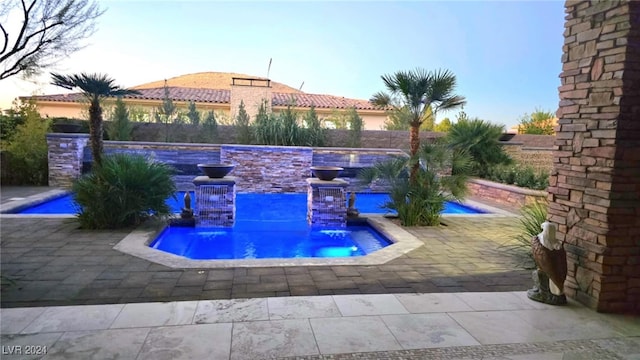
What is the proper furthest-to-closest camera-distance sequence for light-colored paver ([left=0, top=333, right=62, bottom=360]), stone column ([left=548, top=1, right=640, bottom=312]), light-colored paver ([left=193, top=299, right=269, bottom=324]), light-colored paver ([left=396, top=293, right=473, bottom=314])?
light-colored paver ([left=396, top=293, right=473, bottom=314]) < stone column ([left=548, top=1, right=640, bottom=312]) < light-colored paver ([left=193, top=299, right=269, bottom=324]) < light-colored paver ([left=0, top=333, right=62, bottom=360])

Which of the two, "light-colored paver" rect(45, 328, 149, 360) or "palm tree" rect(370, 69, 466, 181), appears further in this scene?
"palm tree" rect(370, 69, 466, 181)

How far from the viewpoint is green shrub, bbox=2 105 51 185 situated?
9.60 meters

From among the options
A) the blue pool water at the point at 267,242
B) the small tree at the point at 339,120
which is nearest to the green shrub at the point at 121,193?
the blue pool water at the point at 267,242

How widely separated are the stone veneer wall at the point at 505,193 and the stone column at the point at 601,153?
4322mm

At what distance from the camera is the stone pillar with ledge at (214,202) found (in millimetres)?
6875

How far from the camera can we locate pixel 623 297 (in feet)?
10.5

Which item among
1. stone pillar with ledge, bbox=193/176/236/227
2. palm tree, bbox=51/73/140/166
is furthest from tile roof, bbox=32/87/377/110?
stone pillar with ledge, bbox=193/176/236/227

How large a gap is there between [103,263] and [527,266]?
4990 mm

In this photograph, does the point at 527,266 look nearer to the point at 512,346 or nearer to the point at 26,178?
the point at 512,346

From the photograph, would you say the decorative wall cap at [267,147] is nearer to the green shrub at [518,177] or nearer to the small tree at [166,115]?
the small tree at [166,115]

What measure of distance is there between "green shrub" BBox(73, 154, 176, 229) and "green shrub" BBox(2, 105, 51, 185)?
16.1 feet

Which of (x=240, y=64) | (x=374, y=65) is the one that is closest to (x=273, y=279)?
(x=374, y=65)

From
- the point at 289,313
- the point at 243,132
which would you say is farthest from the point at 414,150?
the point at 243,132

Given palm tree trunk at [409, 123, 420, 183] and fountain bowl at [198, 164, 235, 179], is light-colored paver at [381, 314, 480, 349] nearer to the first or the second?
palm tree trunk at [409, 123, 420, 183]
